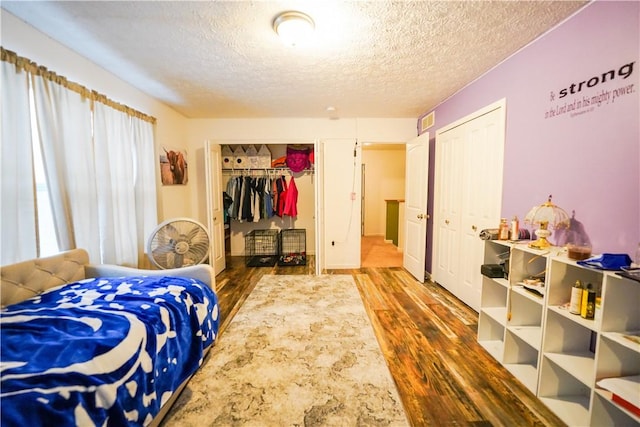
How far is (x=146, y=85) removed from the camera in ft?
8.18

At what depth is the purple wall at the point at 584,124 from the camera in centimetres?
124

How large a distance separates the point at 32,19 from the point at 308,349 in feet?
9.27

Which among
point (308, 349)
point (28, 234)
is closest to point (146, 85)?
point (28, 234)

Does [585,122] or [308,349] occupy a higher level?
[585,122]

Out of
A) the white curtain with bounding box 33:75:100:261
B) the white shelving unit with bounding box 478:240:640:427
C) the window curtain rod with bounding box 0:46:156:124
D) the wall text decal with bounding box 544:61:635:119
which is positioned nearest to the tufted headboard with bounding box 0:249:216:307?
the white curtain with bounding box 33:75:100:261

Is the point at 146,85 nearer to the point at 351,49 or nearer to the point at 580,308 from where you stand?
the point at 351,49

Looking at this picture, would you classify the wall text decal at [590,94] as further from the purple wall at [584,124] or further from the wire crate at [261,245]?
the wire crate at [261,245]

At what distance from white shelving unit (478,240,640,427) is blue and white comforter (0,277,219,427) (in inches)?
79.5

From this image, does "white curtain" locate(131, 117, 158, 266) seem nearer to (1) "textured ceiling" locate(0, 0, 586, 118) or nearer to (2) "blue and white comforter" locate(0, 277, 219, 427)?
(1) "textured ceiling" locate(0, 0, 586, 118)

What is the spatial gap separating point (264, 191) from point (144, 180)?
1808mm

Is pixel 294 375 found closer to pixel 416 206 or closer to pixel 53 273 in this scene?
pixel 53 273

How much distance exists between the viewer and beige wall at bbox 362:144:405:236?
599 centimetres

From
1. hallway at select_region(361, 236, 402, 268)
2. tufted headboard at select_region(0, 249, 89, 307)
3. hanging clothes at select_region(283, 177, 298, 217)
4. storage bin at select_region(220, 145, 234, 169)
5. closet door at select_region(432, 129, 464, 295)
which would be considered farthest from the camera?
storage bin at select_region(220, 145, 234, 169)

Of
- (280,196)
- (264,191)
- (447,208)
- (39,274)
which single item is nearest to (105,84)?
(39,274)
